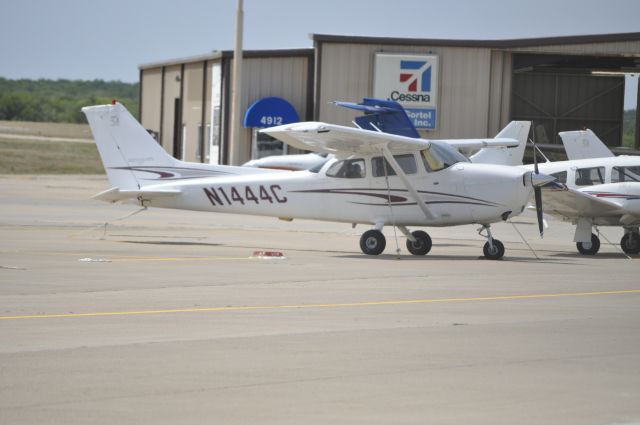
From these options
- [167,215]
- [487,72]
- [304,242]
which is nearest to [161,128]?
[487,72]

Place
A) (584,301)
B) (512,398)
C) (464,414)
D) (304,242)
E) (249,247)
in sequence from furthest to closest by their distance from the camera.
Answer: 1. (304,242)
2. (249,247)
3. (584,301)
4. (512,398)
5. (464,414)

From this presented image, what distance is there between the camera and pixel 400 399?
687 cm

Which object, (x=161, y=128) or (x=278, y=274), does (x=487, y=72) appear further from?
(x=278, y=274)

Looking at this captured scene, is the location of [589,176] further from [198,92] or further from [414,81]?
[198,92]

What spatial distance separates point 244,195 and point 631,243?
759 centimetres

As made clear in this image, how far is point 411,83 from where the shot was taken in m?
39.7

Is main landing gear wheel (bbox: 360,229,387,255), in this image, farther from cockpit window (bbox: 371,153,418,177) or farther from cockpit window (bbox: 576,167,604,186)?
cockpit window (bbox: 576,167,604,186)

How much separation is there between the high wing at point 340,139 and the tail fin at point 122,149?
8.80 ft

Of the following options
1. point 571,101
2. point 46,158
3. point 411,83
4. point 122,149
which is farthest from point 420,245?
point 46,158

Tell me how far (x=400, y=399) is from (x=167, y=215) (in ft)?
72.9

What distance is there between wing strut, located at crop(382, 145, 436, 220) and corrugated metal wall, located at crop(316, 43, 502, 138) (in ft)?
70.4

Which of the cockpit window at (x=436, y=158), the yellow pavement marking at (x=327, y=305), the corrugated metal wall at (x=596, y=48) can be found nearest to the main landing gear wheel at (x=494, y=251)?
the cockpit window at (x=436, y=158)

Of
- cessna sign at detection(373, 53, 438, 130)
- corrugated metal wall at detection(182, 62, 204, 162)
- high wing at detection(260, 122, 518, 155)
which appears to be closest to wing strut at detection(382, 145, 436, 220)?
high wing at detection(260, 122, 518, 155)

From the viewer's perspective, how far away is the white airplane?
19766 mm
